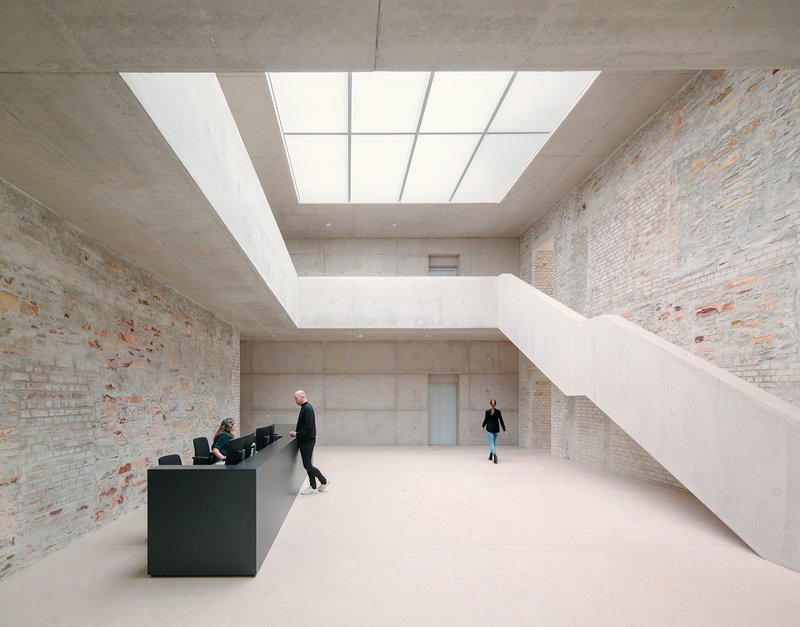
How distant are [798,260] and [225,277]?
7.17 m

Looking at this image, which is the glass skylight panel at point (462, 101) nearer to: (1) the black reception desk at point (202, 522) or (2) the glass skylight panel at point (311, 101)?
(2) the glass skylight panel at point (311, 101)

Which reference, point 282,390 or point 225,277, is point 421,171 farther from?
point 282,390

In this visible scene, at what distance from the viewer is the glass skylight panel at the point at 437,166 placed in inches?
360

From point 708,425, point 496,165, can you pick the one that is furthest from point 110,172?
point 496,165

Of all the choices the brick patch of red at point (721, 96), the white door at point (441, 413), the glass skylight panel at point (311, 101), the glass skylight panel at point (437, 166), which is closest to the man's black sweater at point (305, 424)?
the glass skylight panel at point (311, 101)

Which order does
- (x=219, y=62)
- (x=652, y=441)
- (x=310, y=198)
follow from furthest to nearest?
(x=310, y=198) → (x=652, y=441) → (x=219, y=62)

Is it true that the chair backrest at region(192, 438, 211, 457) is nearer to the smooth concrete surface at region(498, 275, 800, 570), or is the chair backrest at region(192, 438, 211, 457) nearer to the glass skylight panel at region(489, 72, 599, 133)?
the smooth concrete surface at region(498, 275, 800, 570)

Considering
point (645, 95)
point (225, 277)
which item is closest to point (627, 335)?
point (645, 95)

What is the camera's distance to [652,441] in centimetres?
600

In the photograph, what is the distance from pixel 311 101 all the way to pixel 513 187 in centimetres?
508

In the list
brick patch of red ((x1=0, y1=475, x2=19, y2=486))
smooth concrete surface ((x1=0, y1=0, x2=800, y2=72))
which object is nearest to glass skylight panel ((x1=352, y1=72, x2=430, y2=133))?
smooth concrete surface ((x1=0, y1=0, x2=800, y2=72))

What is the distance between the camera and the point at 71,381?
524cm

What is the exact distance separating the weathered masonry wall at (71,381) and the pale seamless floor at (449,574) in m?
0.42

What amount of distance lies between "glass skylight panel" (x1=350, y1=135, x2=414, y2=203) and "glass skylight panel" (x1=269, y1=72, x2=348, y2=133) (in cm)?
74
